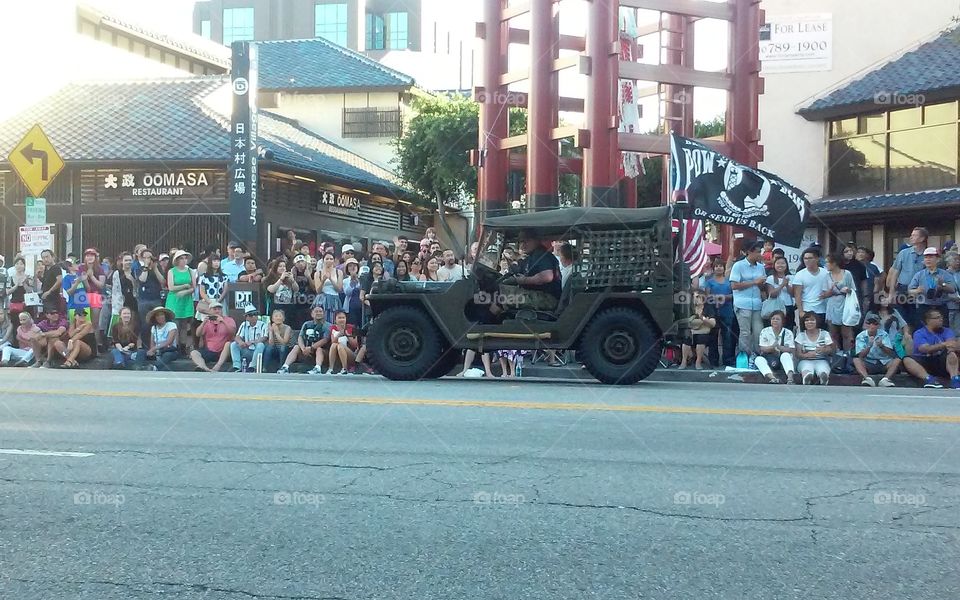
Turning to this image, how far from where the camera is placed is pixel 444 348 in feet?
45.1

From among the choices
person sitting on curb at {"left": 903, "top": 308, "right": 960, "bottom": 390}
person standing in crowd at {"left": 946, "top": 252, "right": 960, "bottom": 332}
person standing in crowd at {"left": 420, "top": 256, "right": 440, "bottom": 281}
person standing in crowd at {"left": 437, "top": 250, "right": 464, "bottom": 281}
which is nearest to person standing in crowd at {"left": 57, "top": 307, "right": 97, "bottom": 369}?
person standing in crowd at {"left": 420, "top": 256, "right": 440, "bottom": 281}

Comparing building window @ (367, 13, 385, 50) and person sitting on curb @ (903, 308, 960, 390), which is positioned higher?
building window @ (367, 13, 385, 50)

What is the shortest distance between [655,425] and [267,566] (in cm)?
473

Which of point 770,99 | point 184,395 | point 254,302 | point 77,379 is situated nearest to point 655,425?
point 184,395

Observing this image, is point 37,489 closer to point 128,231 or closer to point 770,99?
point 128,231

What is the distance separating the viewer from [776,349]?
15.2 meters

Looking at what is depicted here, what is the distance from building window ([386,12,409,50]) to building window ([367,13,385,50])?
0.49 metres

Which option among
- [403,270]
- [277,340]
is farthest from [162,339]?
[403,270]

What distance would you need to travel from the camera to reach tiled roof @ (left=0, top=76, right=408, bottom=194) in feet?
96.1

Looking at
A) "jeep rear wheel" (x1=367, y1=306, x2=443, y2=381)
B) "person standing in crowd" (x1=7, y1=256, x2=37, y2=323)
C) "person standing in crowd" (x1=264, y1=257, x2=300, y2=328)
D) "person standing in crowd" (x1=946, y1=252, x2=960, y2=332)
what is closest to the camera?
"jeep rear wheel" (x1=367, y1=306, x2=443, y2=381)

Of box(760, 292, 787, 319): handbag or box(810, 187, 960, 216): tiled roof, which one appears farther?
box(810, 187, 960, 216): tiled roof

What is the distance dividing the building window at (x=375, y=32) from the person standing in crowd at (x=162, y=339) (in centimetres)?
5337

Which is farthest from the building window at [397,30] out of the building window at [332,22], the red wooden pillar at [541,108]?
the red wooden pillar at [541,108]

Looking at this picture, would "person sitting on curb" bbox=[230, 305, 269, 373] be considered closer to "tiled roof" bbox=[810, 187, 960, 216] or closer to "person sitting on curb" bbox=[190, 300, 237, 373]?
"person sitting on curb" bbox=[190, 300, 237, 373]
